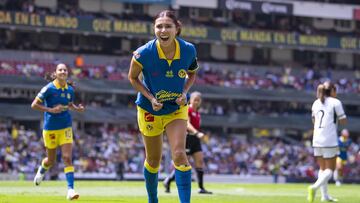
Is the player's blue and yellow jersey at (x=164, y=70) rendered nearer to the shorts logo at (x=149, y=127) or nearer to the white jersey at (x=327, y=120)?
the shorts logo at (x=149, y=127)

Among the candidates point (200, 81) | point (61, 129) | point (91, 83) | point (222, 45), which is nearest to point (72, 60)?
point (91, 83)

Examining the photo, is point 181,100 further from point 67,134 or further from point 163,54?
point 67,134

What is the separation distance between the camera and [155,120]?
12625 mm

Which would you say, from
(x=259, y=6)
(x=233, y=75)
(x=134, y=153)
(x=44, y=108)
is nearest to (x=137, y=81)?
(x=44, y=108)

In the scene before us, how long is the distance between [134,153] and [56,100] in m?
26.0

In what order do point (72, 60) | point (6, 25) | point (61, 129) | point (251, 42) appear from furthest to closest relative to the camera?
point (251, 42) < point (72, 60) < point (6, 25) < point (61, 129)

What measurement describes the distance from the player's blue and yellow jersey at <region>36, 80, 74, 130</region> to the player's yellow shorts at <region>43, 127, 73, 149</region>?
8 centimetres

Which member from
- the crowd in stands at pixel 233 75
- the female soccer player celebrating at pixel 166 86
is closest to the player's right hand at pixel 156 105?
the female soccer player celebrating at pixel 166 86

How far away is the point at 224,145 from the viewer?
50.8 meters

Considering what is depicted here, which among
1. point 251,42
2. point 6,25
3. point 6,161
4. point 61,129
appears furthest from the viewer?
point 251,42

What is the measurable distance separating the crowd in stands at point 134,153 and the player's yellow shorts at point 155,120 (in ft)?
89.6

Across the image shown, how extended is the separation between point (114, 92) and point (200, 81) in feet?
21.2

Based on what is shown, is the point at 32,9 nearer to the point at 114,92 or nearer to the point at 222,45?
the point at 114,92

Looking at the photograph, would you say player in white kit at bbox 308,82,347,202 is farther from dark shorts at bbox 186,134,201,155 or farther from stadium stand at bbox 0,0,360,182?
stadium stand at bbox 0,0,360,182
